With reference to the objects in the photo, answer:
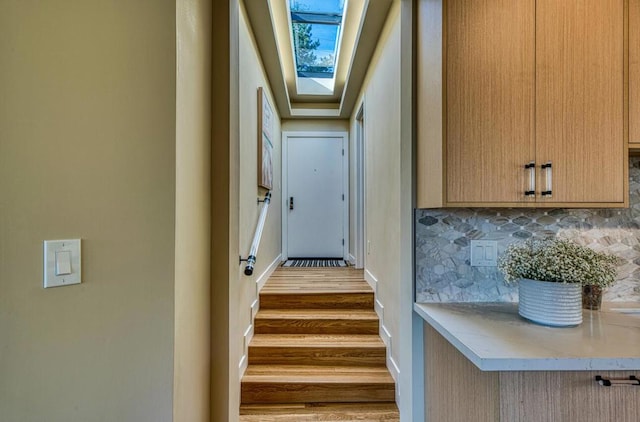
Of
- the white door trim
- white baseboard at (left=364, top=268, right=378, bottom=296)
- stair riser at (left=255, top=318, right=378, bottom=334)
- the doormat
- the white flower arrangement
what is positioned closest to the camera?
the white flower arrangement

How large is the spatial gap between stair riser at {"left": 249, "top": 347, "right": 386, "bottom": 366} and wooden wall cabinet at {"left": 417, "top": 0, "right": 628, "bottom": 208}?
64.7 inches

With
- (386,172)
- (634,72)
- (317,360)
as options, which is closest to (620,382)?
(634,72)

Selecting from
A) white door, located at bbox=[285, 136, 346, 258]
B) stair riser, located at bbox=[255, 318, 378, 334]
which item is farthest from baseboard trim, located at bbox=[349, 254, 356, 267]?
stair riser, located at bbox=[255, 318, 378, 334]

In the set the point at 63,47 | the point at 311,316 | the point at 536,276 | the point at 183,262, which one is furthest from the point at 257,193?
the point at 536,276

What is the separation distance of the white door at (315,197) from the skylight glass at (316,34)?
1.03m

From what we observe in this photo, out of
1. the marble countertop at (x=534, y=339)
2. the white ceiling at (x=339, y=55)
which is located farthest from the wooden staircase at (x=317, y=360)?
the white ceiling at (x=339, y=55)

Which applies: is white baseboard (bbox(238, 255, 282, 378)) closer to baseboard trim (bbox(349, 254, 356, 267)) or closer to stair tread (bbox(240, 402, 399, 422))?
stair tread (bbox(240, 402, 399, 422))

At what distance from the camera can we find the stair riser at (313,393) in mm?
2195

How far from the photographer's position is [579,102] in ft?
3.94

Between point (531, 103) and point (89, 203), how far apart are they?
154cm

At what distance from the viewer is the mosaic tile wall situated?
1405 millimetres

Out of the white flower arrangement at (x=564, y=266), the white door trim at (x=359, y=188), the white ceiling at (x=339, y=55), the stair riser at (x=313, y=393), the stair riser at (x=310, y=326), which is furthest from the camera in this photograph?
the white door trim at (x=359, y=188)

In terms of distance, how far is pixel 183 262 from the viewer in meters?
1.09

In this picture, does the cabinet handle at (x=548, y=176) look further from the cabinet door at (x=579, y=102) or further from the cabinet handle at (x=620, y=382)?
the cabinet handle at (x=620, y=382)
